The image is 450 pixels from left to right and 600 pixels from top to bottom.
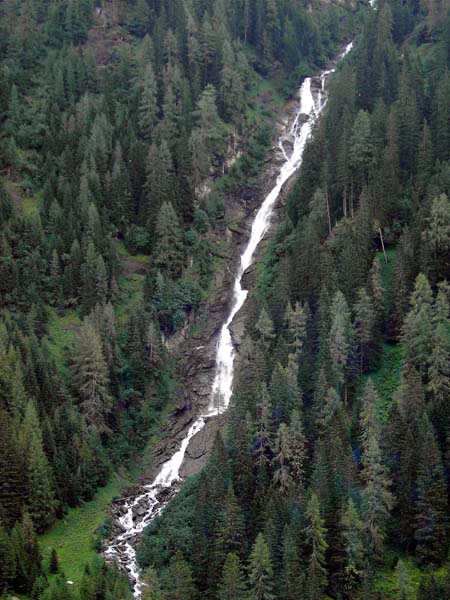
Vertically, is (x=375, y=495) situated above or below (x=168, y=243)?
below

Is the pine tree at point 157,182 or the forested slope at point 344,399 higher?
the pine tree at point 157,182

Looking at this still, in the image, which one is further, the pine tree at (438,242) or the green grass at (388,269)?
the green grass at (388,269)

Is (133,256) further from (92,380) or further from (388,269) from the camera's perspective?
(388,269)

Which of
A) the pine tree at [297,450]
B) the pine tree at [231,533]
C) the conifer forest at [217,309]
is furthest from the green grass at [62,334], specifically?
the pine tree at [231,533]

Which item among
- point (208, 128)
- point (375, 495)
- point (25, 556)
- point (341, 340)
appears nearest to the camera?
point (375, 495)

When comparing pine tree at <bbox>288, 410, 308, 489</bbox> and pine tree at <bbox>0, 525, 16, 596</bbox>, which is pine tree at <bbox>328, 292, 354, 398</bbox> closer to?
pine tree at <bbox>288, 410, 308, 489</bbox>

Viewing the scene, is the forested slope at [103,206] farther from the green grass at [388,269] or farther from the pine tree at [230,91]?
the green grass at [388,269]

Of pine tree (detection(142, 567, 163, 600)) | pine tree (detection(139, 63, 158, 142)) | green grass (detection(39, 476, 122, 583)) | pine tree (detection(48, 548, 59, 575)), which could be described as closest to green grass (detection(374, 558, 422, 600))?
pine tree (detection(142, 567, 163, 600))

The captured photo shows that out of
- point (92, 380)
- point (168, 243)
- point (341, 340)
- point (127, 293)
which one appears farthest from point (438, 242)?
point (92, 380)
